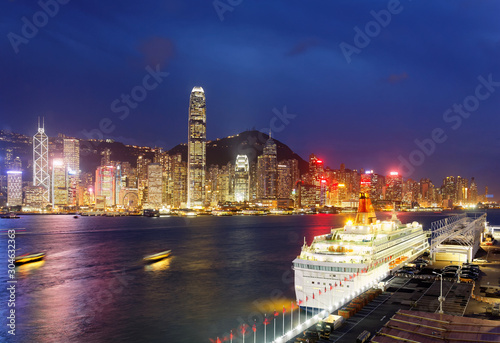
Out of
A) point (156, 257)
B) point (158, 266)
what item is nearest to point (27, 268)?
point (156, 257)

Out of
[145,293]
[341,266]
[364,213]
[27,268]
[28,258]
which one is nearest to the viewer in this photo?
[341,266]

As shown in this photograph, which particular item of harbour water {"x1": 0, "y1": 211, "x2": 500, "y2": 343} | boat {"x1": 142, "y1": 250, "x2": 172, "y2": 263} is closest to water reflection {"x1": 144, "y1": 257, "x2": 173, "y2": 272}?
harbour water {"x1": 0, "y1": 211, "x2": 500, "y2": 343}

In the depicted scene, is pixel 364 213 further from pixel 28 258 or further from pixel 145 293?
pixel 28 258

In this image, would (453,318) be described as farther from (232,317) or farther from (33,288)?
(33,288)

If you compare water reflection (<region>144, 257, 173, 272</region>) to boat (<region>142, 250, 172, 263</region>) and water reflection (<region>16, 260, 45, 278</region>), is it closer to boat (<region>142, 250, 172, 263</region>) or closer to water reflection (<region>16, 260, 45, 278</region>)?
boat (<region>142, 250, 172, 263</region>)

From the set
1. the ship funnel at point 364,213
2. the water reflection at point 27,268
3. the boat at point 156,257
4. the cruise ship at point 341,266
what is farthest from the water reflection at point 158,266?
the ship funnel at point 364,213

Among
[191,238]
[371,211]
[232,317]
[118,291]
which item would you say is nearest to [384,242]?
[371,211]

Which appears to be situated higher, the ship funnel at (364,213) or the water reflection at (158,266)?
the ship funnel at (364,213)

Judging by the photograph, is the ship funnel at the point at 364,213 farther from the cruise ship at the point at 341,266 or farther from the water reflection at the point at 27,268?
the water reflection at the point at 27,268
